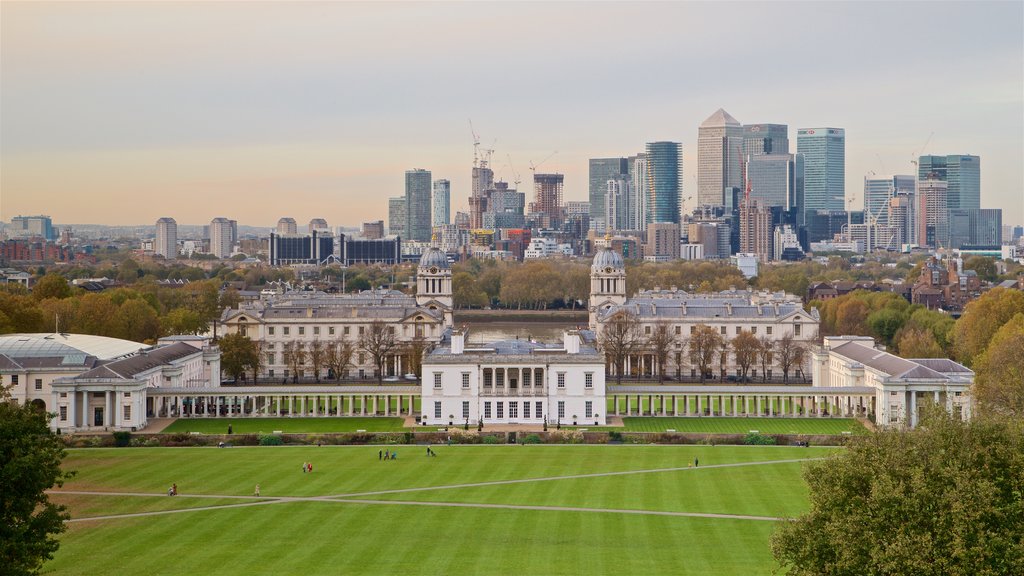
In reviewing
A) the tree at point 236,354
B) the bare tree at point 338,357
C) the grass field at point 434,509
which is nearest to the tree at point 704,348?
the bare tree at point 338,357

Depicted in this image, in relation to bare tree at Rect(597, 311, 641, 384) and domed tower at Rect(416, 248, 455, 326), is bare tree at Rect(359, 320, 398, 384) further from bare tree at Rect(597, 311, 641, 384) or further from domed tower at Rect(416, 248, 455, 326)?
bare tree at Rect(597, 311, 641, 384)

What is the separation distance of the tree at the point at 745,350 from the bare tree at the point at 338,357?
106 feet

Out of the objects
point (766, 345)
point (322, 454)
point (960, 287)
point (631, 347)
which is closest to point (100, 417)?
point (322, 454)

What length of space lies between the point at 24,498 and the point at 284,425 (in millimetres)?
47120

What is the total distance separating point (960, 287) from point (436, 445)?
407ft

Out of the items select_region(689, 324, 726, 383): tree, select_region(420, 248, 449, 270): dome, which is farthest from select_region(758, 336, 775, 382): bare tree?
select_region(420, 248, 449, 270): dome

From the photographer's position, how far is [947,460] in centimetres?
3966

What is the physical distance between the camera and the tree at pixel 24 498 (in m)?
42.7

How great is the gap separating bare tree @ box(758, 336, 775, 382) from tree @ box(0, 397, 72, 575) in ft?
265

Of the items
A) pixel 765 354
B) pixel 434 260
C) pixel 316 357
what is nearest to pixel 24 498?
pixel 316 357

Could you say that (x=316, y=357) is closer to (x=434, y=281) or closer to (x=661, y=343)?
(x=434, y=281)

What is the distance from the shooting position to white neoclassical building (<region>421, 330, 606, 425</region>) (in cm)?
9288

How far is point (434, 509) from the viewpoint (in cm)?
6028

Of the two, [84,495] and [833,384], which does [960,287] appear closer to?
[833,384]
